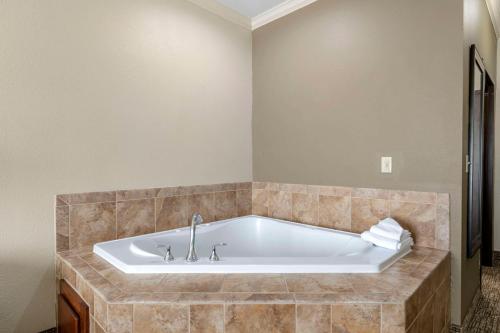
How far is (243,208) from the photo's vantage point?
9.55 ft

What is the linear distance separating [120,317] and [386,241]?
141 centimetres

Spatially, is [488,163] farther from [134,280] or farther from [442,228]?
[134,280]

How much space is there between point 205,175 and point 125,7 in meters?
1.36

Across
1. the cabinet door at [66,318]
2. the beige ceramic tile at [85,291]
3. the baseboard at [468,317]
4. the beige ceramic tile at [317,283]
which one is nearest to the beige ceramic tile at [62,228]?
the cabinet door at [66,318]

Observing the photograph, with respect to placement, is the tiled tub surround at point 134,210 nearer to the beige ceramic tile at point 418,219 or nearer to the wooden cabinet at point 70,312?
the wooden cabinet at point 70,312

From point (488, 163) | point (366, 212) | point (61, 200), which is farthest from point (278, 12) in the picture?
point (488, 163)

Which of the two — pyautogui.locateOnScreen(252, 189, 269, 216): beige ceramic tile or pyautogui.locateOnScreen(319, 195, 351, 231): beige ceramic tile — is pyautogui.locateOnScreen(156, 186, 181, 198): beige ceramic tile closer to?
pyautogui.locateOnScreen(252, 189, 269, 216): beige ceramic tile

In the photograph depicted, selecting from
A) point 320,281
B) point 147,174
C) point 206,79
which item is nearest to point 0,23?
point 147,174

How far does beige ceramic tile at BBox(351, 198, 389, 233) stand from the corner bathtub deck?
79 cm

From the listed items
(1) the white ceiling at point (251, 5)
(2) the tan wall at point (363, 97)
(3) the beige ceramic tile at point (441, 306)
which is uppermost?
(1) the white ceiling at point (251, 5)

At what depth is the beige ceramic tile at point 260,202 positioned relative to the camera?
291 centimetres

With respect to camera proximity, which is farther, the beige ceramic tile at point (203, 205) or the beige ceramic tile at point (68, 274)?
the beige ceramic tile at point (203, 205)

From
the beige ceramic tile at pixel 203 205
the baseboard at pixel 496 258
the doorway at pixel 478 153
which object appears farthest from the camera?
the baseboard at pixel 496 258

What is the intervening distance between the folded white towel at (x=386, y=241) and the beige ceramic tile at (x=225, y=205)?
4.07 feet
